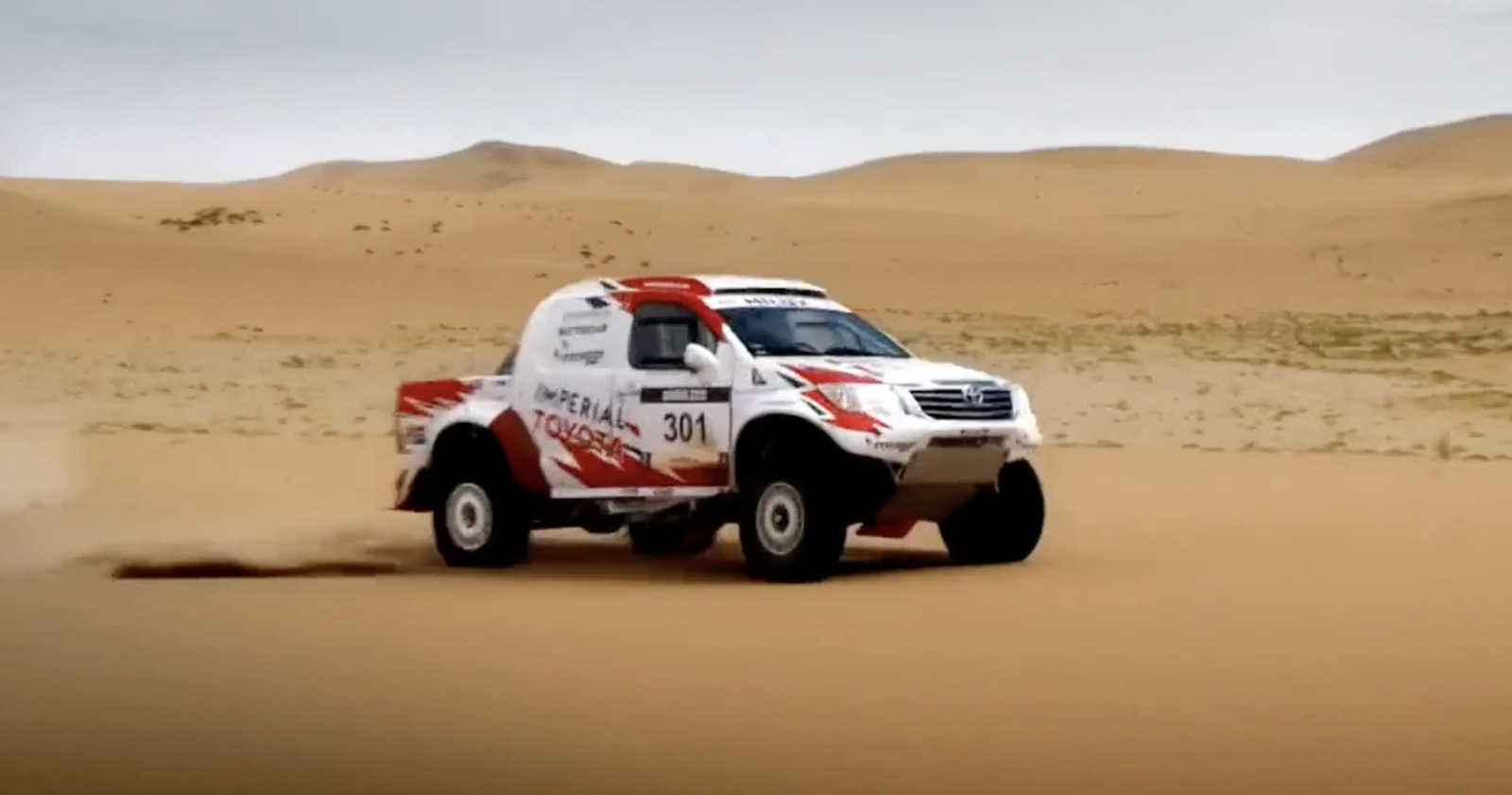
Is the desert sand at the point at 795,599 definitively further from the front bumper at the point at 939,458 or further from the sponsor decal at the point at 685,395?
the sponsor decal at the point at 685,395

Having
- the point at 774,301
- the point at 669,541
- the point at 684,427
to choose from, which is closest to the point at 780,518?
the point at 684,427

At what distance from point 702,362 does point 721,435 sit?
441 millimetres

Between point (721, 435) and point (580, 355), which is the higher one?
point (580, 355)

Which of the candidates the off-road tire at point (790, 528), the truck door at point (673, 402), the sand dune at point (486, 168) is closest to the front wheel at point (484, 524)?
the truck door at point (673, 402)

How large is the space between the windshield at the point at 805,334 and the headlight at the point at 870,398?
2.69ft

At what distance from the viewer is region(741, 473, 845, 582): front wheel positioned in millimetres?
14312

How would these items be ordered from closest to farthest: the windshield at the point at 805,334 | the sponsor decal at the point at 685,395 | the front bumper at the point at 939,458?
the front bumper at the point at 939,458 → the sponsor decal at the point at 685,395 → the windshield at the point at 805,334

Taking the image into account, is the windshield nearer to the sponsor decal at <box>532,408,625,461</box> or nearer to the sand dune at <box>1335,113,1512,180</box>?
the sponsor decal at <box>532,408,625,461</box>

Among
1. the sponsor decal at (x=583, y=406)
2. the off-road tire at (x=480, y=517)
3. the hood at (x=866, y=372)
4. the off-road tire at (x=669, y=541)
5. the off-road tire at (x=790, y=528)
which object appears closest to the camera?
the off-road tire at (x=790, y=528)

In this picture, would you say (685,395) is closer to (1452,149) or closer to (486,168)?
(1452,149)

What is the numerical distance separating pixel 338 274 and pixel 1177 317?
19431 mm

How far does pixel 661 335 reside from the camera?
15.9 meters

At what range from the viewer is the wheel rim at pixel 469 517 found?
16.3 m

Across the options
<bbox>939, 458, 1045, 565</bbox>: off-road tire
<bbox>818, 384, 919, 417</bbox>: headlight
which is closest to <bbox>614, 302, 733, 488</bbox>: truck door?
<bbox>818, 384, 919, 417</bbox>: headlight
